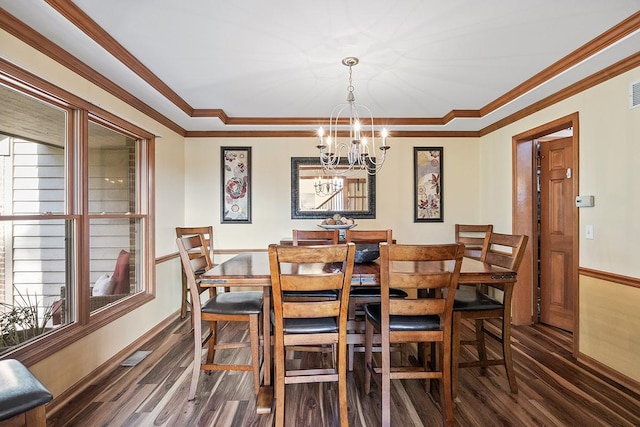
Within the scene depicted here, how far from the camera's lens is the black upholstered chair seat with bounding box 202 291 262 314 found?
87.4 inches

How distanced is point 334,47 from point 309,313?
5.90ft

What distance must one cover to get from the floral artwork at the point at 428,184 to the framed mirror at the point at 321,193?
73 centimetres

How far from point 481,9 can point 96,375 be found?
11.7ft

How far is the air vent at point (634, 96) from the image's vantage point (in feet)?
7.63

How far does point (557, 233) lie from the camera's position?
3562 mm

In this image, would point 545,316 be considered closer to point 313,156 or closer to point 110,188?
point 313,156

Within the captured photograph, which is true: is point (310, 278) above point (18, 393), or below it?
above

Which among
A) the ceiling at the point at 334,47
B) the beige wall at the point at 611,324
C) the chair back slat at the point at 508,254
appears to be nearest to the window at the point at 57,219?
the ceiling at the point at 334,47

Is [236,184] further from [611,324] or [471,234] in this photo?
[611,324]

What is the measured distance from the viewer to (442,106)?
3.67 m

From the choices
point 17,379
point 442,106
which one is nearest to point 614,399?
point 442,106

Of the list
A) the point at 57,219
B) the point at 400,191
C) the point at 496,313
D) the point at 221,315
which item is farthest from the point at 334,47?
the point at 400,191

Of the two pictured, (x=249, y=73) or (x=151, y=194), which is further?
(x=151, y=194)

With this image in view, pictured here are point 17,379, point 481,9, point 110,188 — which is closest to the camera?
point 17,379
